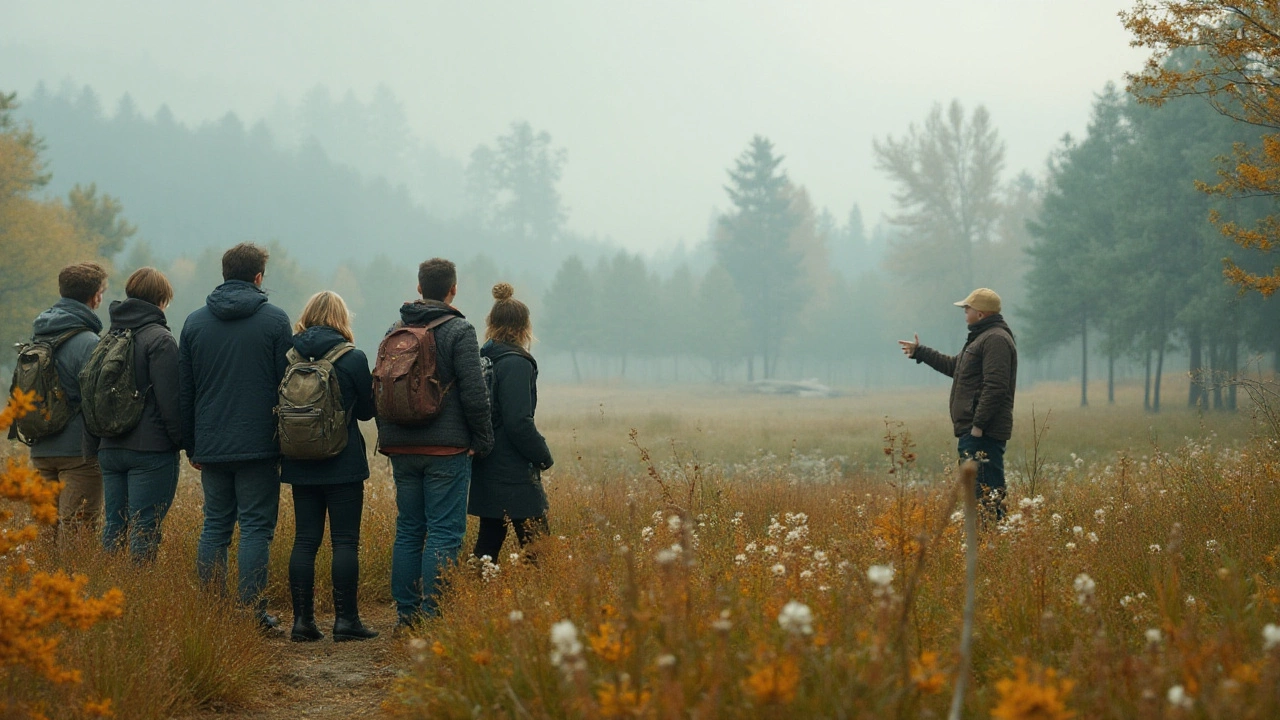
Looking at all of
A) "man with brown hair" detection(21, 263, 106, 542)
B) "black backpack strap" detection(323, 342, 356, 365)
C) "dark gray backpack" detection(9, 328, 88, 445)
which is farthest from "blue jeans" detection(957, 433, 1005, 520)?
"dark gray backpack" detection(9, 328, 88, 445)

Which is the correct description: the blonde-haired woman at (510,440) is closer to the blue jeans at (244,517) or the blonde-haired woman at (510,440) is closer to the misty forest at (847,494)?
the misty forest at (847,494)

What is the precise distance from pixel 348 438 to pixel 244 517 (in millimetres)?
880

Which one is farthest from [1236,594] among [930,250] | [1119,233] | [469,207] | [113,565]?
[469,207]

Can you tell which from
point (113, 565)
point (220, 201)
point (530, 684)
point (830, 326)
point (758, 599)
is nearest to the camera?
point (530, 684)

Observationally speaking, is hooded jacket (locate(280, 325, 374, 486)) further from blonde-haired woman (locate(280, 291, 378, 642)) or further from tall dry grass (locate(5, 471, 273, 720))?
→ tall dry grass (locate(5, 471, 273, 720))

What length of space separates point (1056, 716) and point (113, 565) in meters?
5.07

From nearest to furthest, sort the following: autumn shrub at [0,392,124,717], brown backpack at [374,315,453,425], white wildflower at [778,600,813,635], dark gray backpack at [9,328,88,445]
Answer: white wildflower at [778,600,813,635]
autumn shrub at [0,392,124,717]
brown backpack at [374,315,453,425]
dark gray backpack at [9,328,88,445]

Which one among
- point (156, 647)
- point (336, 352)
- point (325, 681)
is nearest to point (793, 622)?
point (156, 647)

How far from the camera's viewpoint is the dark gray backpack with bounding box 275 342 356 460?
5.63m

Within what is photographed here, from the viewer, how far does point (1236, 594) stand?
3.28 meters

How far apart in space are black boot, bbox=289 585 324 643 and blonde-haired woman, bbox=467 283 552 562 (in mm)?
1185

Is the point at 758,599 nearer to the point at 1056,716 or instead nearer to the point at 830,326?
the point at 1056,716

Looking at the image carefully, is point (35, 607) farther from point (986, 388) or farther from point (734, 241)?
point (734, 241)

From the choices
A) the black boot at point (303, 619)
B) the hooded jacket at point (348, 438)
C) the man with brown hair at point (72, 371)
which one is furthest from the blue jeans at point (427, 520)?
the man with brown hair at point (72, 371)
